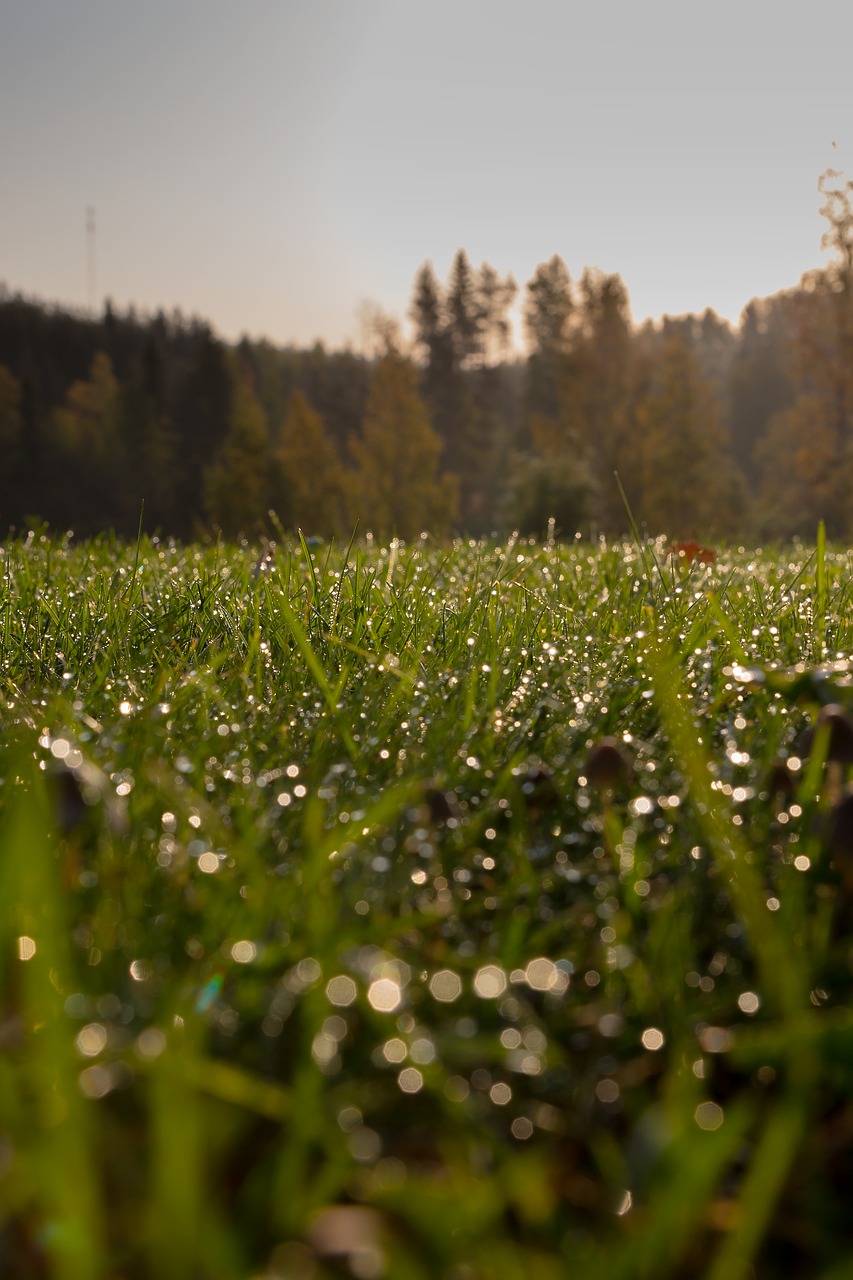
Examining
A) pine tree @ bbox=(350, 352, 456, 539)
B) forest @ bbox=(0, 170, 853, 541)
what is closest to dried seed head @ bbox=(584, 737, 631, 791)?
forest @ bbox=(0, 170, 853, 541)

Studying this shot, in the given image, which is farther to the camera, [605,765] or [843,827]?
[605,765]

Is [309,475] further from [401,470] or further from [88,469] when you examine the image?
[88,469]

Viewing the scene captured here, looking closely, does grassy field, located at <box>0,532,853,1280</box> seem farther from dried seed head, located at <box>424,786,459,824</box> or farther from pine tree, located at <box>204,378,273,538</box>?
pine tree, located at <box>204,378,273,538</box>

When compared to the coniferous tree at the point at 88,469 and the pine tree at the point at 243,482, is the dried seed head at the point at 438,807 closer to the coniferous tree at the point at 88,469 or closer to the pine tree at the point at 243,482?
the pine tree at the point at 243,482

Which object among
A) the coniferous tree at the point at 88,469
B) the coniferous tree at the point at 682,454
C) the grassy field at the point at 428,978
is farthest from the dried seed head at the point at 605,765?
the coniferous tree at the point at 88,469

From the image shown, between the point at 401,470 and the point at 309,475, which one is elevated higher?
the point at 401,470

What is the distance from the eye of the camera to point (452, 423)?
55.1m

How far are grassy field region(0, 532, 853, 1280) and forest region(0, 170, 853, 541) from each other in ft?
14.0

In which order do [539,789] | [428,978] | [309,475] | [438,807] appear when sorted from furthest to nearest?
[309,475], [539,789], [438,807], [428,978]

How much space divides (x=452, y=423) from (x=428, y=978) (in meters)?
55.8

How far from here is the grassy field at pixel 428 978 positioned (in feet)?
2.24

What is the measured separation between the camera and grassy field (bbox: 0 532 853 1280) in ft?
2.24

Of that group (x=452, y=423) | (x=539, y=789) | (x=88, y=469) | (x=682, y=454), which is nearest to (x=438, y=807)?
(x=539, y=789)

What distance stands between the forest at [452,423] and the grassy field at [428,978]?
427 centimetres
